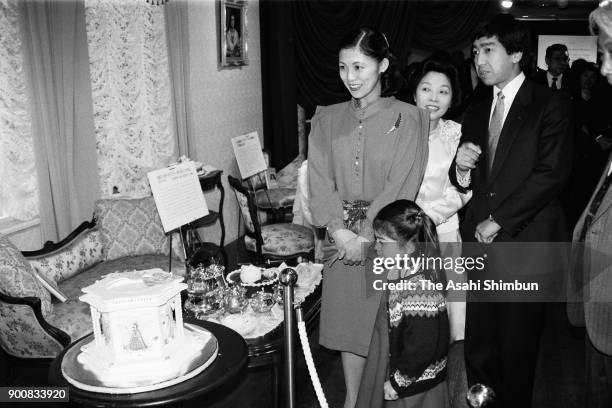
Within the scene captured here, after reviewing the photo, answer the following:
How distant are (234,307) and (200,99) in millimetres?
3132

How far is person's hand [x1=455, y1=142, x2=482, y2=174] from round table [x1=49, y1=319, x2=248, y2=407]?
115cm

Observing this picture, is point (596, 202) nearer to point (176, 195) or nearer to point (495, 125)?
point (495, 125)

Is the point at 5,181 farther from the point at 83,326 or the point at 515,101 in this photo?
the point at 515,101

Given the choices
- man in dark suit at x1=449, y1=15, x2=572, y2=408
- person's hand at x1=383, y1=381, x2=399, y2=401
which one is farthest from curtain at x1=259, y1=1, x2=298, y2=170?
person's hand at x1=383, y1=381, x2=399, y2=401

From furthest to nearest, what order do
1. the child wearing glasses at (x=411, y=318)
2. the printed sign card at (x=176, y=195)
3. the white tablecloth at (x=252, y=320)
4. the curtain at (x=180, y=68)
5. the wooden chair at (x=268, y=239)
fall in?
1. the curtain at (x=180, y=68)
2. the wooden chair at (x=268, y=239)
3. the printed sign card at (x=176, y=195)
4. the white tablecloth at (x=252, y=320)
5. the child wearing glasses at (x=411, y=318)

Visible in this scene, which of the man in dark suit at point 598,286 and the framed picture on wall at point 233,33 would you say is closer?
the man in dark suit at point 598,286

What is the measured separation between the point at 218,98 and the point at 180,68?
80 centimetres

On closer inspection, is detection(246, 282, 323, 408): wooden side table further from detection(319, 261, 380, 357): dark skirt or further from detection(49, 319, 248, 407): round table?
detection(49, 319, 248, 407): round table

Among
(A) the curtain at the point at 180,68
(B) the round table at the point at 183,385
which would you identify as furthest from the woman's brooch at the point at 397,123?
(A) the curtain at the point at 180,68

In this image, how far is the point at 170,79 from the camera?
16.8 feet

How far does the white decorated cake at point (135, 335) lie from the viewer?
74.7 inches

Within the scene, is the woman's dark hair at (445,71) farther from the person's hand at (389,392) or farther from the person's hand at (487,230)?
the person's hand at (389,392)

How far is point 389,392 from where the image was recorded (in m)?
2.21

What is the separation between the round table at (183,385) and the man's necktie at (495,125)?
129cm
